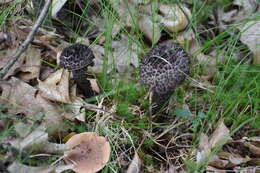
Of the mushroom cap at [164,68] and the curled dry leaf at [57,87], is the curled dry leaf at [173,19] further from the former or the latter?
the curled dry leaf at [57,87]

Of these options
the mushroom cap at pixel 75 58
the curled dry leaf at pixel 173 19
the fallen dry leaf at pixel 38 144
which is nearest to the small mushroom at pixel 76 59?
the mushroom cap at pixel 75 58

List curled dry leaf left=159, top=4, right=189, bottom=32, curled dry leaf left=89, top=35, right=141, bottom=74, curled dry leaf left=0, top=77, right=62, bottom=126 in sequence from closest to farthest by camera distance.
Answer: curled dry leaf left=0, top=77, right=62, bottom=126, curled dry leaf left=89, top=35, right=141, bottom=74, curled dry leaf left=159, top=4, right=189, bottom=32

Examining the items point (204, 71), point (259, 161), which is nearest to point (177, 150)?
point (259, 161)

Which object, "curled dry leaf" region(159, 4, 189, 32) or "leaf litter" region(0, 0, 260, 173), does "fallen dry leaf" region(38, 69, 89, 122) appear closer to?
"leaf litter" region(0, 0, 260, 173)

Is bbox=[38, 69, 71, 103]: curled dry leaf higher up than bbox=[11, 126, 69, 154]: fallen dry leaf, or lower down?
higher up

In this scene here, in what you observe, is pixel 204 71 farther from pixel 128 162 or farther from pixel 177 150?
pixel 128 162

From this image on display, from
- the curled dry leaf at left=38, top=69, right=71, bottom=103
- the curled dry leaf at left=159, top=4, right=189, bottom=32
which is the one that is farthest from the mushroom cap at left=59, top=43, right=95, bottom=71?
the curled dry leaf at left=159, top=4, right=189, bottom=32
